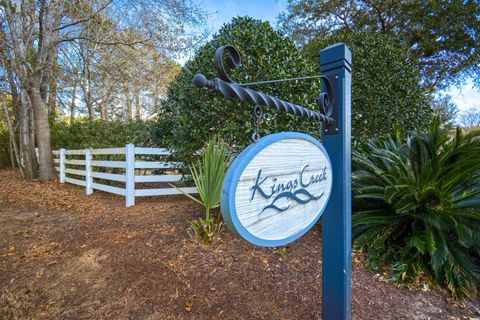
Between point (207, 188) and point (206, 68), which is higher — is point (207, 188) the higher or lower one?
Answer: the lower one

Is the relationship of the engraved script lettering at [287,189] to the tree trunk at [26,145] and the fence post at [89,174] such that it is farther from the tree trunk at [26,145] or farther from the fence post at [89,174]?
the tree trunk at [26,145]

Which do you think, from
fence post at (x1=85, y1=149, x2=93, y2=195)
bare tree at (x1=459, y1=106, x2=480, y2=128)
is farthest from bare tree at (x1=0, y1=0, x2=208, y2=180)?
bare tree at (x1=459, y1=106, x2=480, y2=128)

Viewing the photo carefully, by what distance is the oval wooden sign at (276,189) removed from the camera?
897 mm

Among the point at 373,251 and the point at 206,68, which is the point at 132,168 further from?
the point at 373,251

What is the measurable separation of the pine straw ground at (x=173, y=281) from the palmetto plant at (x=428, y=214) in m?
0.18

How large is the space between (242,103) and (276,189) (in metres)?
1.68

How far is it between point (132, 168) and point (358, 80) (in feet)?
12.2

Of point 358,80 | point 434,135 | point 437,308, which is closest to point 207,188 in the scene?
point 437,308

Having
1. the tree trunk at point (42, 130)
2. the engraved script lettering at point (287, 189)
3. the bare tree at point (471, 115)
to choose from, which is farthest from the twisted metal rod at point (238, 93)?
the bare tree at point (471, 115)

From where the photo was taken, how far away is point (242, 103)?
2.57m

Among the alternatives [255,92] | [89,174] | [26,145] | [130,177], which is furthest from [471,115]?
[26,145]

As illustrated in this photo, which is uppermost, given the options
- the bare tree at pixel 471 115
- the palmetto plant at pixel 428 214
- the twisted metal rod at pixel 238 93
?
the bare tree at pixel 471 115

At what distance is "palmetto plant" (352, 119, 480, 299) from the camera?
207 centimetres

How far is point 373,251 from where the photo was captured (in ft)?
7.69
